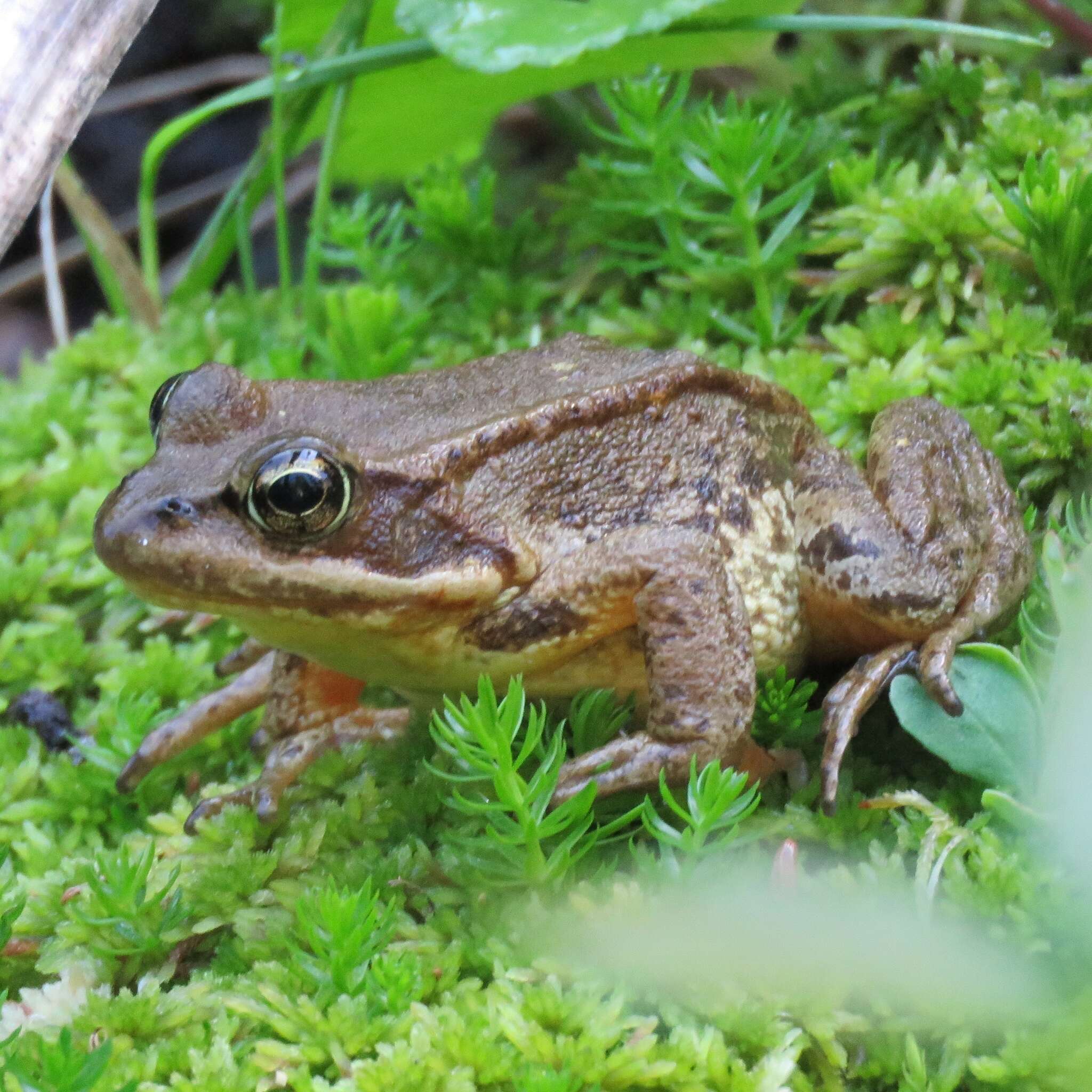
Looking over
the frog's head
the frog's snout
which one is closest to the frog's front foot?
the frog's head

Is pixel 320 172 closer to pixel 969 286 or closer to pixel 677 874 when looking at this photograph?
pixel 969 286

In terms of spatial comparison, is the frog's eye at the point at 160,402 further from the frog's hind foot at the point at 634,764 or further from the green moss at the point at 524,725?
the frog's hind foot at the point at 634,764

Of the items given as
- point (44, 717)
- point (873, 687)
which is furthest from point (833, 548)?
point (44, 717)

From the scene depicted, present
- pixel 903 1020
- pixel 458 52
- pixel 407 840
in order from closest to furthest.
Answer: pixel 903 1020 → pixel 407 840 → pixel 458 52

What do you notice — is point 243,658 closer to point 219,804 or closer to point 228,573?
point 219,804

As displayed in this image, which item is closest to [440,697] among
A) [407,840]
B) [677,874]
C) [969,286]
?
[407,840]

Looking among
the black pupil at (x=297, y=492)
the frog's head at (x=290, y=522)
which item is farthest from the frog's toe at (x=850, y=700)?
the black pupil at (x=297, y=492)

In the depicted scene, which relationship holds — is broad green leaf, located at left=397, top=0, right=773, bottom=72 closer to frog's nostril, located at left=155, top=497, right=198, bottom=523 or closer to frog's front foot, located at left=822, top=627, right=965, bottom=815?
frog's nostril, located at left=155, top=497, right=198, bottom=523
